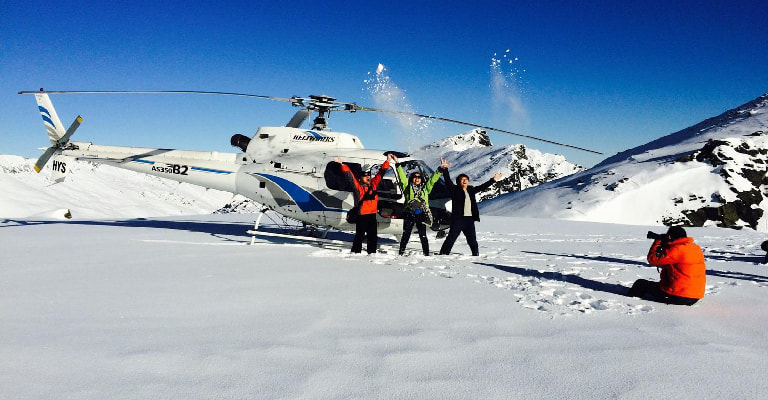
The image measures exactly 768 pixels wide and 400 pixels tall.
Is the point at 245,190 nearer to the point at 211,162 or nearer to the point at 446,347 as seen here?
the point at 211,162

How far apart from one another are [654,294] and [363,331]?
323cm

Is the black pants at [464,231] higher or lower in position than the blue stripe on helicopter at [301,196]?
lower

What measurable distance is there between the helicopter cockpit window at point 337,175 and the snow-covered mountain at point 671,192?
2331cm

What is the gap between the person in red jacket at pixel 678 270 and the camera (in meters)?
4.27

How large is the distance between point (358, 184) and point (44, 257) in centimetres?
524

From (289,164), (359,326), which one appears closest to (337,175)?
(289,164)

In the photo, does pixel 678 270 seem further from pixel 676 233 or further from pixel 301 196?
pixel 301 196

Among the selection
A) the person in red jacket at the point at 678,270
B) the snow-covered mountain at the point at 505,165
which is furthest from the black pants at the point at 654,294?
the snow-covered mountain at the point at 505,165

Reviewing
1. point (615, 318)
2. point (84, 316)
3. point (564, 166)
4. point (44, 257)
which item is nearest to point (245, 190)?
point (44, 257)

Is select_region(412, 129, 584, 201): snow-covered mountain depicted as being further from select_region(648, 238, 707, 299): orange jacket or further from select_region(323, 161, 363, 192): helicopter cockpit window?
select_region(648, 238, 707, 299): orange jacket

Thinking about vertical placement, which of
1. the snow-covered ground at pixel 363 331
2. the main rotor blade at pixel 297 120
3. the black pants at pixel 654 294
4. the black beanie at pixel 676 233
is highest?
the main rotor blade at pixel 297 120

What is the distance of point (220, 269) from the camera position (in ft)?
19.6

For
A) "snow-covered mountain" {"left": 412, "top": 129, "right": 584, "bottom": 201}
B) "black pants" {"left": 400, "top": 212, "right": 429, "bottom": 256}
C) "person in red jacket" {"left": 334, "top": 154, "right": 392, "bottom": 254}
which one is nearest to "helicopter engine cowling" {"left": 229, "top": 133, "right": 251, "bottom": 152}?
"person in red jacket" {"left": 334, "top": 154, "right": 392, "bottom": 254}

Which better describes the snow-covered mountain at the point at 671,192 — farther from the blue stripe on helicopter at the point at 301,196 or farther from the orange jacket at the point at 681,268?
the orange jacket at the point at 681,268
